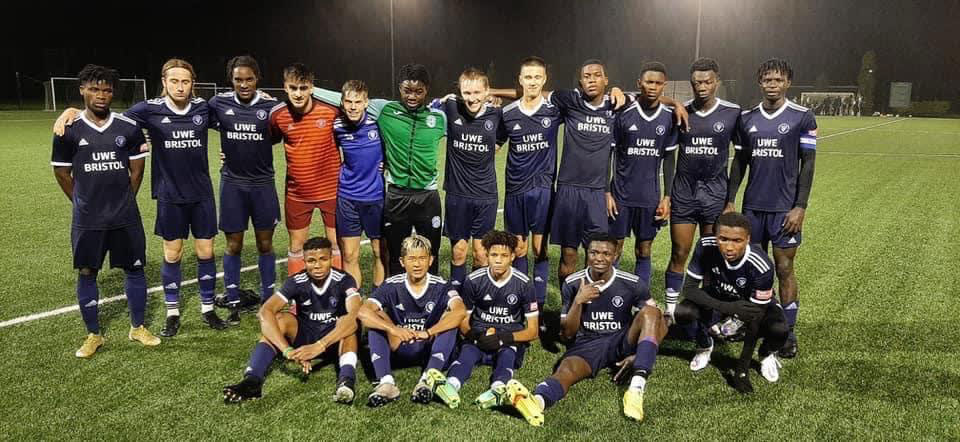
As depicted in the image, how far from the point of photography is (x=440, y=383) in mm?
3906

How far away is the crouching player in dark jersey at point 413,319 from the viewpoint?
413cm

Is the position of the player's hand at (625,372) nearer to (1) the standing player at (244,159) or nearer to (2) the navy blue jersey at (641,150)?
(2) the navy blue jersey at (641,150)

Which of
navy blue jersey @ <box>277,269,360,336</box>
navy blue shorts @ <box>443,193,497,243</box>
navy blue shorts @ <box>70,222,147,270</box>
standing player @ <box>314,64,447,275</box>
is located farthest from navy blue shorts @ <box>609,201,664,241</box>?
navy blue shorts @ <box>70,222,147,270</box>

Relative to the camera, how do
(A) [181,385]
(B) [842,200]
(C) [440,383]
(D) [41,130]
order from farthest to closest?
(D) [41,130] < (B) [842,200] < (A) [181,385] < (C) [440,383]

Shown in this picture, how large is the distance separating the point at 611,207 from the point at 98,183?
3790 mm

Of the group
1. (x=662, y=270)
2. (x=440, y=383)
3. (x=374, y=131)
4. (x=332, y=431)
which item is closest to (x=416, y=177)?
(x=374, y=131)

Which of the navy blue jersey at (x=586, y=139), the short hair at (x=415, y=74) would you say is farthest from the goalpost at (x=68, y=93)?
the navy blue jersey at (x=586, y=139)

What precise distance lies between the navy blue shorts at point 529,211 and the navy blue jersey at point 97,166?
9.20ft

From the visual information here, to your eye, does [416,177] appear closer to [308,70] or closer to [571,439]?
[308,70]

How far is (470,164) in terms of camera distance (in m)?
5.12

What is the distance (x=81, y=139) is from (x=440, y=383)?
117 inches

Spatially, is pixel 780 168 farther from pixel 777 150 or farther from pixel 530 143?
pixel 530 143

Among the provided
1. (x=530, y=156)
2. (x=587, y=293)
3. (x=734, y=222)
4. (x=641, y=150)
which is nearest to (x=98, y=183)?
(x=530, y=156)

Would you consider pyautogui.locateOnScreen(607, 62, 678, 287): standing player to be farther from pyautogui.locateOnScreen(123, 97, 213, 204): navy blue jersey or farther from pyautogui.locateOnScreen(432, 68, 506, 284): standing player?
pyautogui.locateOnScreen(123, 97, 213, 204): navy blue jersey
